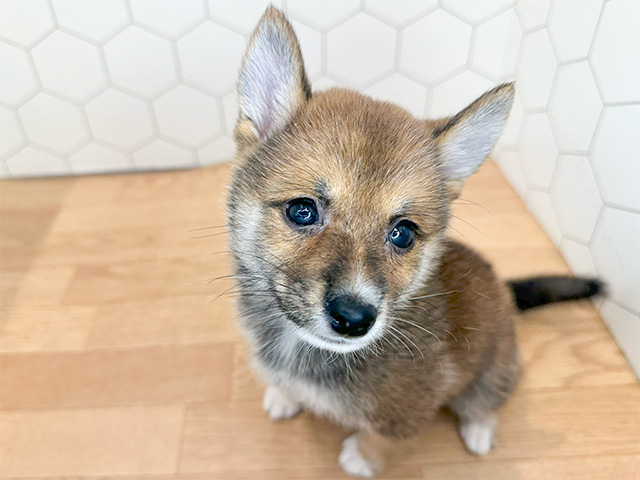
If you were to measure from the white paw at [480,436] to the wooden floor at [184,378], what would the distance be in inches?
1.0

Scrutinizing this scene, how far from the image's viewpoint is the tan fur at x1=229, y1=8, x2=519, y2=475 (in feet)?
2.77

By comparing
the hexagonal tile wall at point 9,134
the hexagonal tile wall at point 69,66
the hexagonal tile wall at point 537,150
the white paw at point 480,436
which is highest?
the hexagonal tile wall at point 69,66

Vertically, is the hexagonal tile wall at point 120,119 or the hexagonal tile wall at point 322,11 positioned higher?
the hexagonal tile wall at point 322,11

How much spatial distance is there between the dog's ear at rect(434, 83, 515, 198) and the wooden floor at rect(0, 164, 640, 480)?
1.51 ft

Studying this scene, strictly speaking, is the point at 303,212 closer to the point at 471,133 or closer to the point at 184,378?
the point at 471,133

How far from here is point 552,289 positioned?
4.09 feet

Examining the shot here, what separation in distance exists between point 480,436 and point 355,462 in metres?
0.28

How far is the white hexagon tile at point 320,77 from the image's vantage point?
4.59 feet

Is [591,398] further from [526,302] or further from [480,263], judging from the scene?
[480,263]

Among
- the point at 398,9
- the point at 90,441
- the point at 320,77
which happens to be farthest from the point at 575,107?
the point at 90,441

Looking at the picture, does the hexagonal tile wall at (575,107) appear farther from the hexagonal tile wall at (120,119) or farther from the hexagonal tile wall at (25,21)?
the hexagonal tile wall at (25,21)

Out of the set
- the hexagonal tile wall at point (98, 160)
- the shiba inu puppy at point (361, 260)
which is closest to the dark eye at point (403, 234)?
the shiba inu puppy at point (361, 260)

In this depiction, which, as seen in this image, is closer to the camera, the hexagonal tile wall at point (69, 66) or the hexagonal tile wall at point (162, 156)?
the hexagonal tile wall at point (69, 66)

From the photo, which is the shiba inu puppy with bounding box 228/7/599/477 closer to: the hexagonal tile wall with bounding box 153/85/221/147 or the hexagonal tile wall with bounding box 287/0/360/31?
the hexagonal tile wall with bounding box 287/0/360/31
